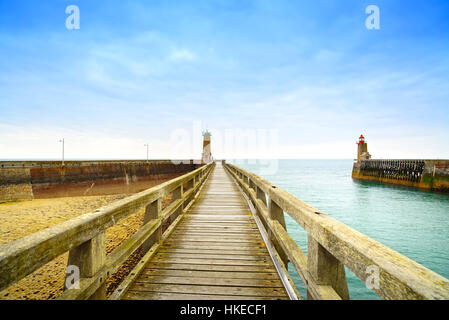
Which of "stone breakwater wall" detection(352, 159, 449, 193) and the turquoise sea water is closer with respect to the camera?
the turquoise sea water

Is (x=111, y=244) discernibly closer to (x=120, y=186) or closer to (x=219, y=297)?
(x=219, y=297)

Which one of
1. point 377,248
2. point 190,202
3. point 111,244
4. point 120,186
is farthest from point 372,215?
point 120,186

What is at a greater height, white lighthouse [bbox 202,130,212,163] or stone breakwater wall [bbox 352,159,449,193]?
white lighthouse [bbox 202,130,212,163]

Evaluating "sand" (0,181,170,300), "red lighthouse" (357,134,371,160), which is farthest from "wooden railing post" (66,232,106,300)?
"red lighthouse" (357,134,371,160)

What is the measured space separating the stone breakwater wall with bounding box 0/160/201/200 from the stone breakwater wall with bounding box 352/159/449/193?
115 ft

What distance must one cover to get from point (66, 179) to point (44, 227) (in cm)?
1255

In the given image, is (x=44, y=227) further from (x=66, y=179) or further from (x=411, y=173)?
(x=411, y=173)

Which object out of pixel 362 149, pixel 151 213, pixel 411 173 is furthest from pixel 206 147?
pixel 151 213

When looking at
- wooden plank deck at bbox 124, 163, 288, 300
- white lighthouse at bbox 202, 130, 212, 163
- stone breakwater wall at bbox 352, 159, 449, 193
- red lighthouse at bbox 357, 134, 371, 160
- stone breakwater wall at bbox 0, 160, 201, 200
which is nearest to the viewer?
wooden plank deck at bbox 124, 163, 288, 300

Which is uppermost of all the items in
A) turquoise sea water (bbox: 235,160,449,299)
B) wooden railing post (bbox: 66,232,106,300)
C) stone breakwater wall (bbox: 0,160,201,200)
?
wooden railing post (bbox: 66,232,106,300)

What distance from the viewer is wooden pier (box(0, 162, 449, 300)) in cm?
114

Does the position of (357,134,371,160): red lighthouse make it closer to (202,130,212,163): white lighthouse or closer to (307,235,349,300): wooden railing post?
(202,130,212,163): white lighthouse
